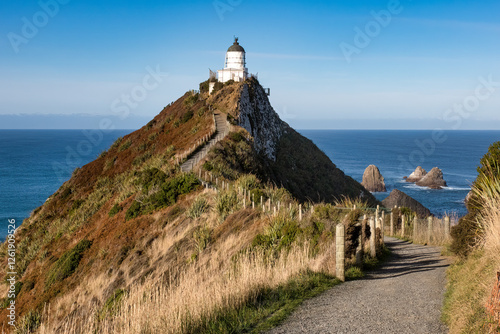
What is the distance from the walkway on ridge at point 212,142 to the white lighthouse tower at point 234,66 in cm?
1320

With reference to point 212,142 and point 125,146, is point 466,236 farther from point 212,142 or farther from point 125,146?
point 125,146

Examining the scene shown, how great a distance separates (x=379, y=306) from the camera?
8016 mm

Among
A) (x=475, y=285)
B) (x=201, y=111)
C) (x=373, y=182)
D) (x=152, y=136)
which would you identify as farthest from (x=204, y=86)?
(x=475, y=285)

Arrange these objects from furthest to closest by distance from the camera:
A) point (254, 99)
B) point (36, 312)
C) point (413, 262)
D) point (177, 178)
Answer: point (254, 99), point (177, 178), point (36, 312), point (413, 262)

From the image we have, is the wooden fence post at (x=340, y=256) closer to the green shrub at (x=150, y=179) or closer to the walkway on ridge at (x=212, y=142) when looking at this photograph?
the green shrub at (x=150, y=179)

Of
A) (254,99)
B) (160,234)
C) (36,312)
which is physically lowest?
(36,312)

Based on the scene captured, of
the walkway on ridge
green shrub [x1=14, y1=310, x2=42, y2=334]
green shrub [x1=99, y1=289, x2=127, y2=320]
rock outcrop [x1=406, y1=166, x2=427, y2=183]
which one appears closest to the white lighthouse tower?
the walkway on ridge

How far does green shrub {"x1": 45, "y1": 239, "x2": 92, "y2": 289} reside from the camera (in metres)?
20.7

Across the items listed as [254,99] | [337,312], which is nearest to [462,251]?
[337,312]

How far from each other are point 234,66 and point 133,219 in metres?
39.7

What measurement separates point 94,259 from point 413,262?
45.3 feet

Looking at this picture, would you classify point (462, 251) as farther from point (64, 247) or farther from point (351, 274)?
point (64, 247)

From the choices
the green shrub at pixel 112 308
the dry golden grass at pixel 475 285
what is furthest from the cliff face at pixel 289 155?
the dry golden grass at pixel 475 285

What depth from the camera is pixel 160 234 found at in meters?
19.8
